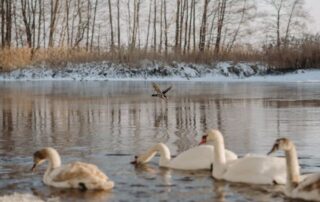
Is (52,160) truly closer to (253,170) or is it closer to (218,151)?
(218,151)

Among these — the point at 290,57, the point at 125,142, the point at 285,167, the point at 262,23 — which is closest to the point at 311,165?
the point at 285,167

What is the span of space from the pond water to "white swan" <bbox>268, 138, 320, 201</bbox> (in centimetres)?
18

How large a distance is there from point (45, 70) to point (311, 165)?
31.3m

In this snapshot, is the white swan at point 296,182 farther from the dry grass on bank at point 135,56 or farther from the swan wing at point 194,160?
the dry grass on bank at point 135,56

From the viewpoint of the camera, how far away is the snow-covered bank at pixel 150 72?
36.5 m

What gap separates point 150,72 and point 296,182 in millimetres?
30281

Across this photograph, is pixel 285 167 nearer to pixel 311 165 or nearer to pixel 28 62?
pixel 311 165

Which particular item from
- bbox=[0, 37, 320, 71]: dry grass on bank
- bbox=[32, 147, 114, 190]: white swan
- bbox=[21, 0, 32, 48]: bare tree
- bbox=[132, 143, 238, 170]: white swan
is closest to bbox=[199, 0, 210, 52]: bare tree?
bbox=[0, 37, 320, 71]: dry grass on bank

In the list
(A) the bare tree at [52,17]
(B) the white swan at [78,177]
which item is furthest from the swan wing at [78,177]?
(A) the bare tree at [52,17]

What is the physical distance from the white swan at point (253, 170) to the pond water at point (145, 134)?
0.13m

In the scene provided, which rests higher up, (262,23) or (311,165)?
(262,23)

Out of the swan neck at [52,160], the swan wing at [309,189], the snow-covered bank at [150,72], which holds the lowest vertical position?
the swan wing at [309,189]

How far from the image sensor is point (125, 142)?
35.3 feet

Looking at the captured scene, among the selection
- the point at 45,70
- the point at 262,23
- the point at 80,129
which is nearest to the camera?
the point at 80,129
